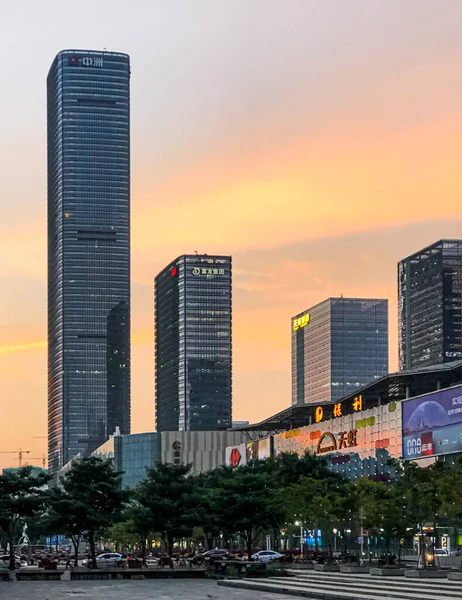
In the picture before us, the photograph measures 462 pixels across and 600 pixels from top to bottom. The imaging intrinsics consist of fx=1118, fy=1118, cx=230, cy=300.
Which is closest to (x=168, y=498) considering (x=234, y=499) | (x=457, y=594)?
(x=234, y=499)

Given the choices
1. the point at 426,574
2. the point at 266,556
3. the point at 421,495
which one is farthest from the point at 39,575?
the point at 266,556

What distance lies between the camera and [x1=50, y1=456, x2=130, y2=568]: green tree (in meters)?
107

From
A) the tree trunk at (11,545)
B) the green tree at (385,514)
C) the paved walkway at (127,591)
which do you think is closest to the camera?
the paved walkway at (127,591)

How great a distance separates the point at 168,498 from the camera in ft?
368

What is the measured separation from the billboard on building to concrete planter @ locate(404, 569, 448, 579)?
176 feet

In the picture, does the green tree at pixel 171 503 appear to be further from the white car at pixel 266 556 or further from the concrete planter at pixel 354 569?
the concrete planter at pixel 354 569

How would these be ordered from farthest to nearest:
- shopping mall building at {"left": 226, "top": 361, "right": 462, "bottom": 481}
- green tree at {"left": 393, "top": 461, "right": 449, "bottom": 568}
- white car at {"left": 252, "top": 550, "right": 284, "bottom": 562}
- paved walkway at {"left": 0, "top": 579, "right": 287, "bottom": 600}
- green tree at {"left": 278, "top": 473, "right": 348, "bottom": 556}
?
shopping mall building at {"left": 226, "top": 361, "right": 462, "bottom": 481} → white car at {"left": 252, "top": 550, "right": 284, "bottom": 562} → green tree at {"left": 278, "top": 473, "right": 348, "bottom": 556} → green tree at {"left": 393, "top": 461, "right": 449, "bottom": 568} → paved walkway at {"left": 0, "top": 579, "right": 287, "bottom": 600}

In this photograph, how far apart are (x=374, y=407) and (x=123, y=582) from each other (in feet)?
272

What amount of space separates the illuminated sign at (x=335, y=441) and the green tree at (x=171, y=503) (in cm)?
6430

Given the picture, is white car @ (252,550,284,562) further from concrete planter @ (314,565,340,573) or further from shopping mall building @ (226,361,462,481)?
concrete planter @ (314,565,340,573)

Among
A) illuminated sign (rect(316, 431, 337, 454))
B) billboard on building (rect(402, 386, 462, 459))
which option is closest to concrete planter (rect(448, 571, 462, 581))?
billboard on building (rect(402, 386, 462, 459))

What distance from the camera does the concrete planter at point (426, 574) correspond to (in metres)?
81.2

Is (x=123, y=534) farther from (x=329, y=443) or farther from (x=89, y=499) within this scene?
(x=89, y=499)

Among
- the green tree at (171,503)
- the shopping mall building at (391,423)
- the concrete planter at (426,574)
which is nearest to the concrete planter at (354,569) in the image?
the concrete planter at (426,574)
